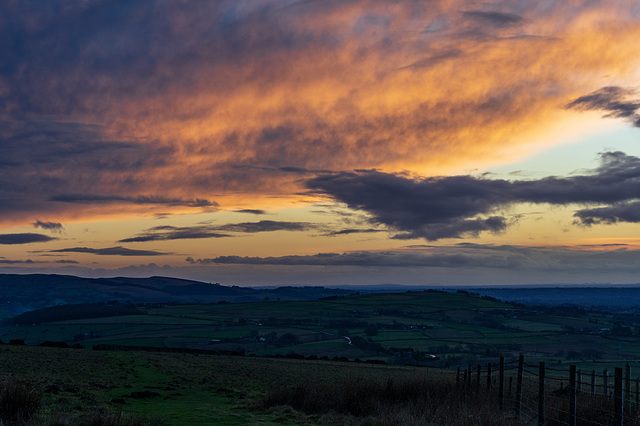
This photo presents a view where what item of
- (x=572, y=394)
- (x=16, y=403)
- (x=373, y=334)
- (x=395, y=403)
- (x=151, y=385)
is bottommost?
(x=373, y=334)

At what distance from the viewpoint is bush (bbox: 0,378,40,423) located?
1325cm

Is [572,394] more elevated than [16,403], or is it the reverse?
[572,394]

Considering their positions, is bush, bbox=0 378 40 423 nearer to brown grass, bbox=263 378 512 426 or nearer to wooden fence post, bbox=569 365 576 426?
brown grass, bbox=263 378 512 426

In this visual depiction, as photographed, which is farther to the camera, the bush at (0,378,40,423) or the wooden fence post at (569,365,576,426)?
the wooden fence post at (569,365,576,426)

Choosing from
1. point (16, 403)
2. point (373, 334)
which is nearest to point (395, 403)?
point (16, 403)

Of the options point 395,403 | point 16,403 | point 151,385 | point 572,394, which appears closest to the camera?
point 16,403

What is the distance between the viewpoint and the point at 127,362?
44906mm

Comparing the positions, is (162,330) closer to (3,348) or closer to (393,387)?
(3,348)

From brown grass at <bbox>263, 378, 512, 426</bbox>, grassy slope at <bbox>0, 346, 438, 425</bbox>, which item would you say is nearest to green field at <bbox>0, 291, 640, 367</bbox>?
grassy slope at <bbox>0, 346, 438, 425</bbox>

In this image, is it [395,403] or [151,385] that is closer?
[395,403]

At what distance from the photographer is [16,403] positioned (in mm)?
13680

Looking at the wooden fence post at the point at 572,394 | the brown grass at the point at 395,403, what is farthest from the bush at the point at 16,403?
the wooden fence post at the point at 572,394

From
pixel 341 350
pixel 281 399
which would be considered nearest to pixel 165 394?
pixel 281 399

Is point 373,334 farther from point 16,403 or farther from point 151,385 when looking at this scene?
point 16,403
